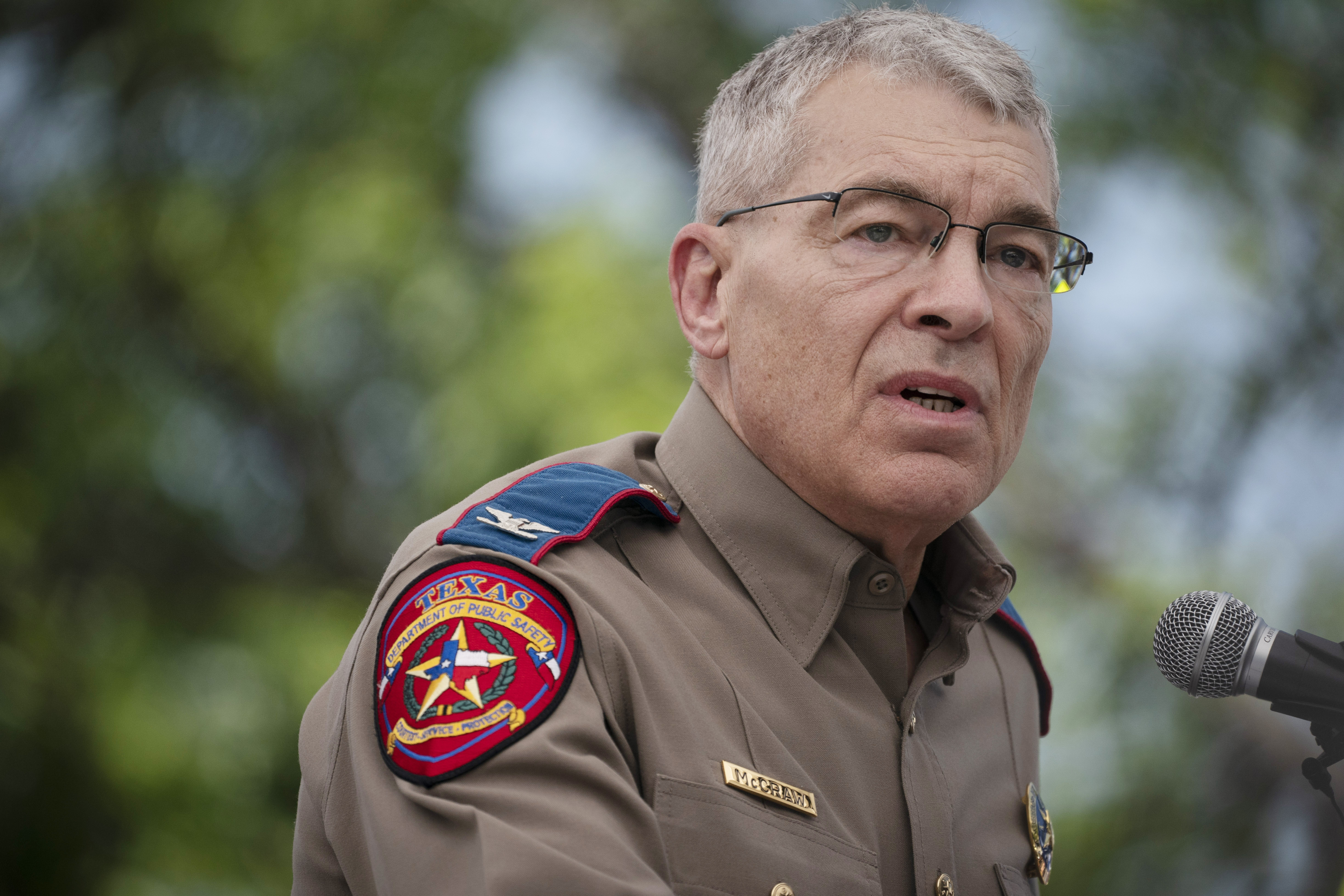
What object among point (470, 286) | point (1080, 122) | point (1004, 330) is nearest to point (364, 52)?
point (470, 286)

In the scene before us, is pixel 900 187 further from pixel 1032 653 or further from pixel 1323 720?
pixel 1032 653

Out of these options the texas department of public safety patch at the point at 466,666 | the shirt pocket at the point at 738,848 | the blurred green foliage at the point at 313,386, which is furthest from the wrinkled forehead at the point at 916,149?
the blurred green foliage at the point at 313,386

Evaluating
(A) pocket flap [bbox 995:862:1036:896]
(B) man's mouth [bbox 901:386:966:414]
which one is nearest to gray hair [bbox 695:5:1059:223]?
(B) man's mouth [bbox 901:386:966:414]

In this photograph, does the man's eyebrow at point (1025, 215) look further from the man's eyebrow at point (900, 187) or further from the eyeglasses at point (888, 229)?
the man's eyebrow at point (900, 187)

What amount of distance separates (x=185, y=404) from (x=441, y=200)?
1.27 meters

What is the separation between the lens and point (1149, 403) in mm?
4129

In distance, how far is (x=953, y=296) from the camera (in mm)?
1540

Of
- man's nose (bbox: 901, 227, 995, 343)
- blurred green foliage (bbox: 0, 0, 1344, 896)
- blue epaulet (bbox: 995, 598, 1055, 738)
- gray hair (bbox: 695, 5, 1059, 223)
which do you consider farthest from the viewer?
blurred green foliage (bbox: 0, 0, 1344, 896)

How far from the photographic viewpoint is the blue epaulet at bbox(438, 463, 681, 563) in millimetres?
1352

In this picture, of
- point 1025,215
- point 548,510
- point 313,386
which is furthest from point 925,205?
point 313,386

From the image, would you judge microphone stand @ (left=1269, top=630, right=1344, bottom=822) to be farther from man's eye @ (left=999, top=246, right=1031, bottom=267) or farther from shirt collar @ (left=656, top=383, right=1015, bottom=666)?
man's eye @ (left=999, top=246, right=1031, bottom=267)

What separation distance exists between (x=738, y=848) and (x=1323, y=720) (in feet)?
2.35

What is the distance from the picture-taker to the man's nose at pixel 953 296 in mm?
1539

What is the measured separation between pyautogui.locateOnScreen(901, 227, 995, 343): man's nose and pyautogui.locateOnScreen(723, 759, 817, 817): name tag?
0.64 metres
